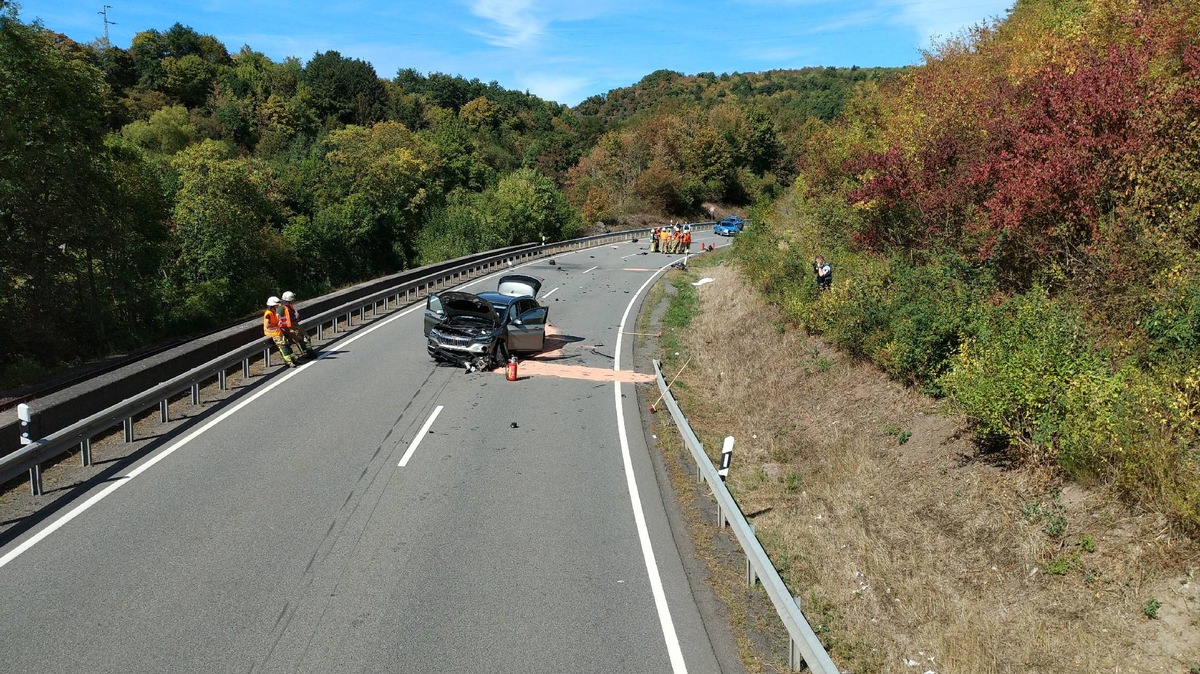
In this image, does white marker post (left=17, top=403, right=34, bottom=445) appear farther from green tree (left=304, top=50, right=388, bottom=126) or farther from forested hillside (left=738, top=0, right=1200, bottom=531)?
green tree (left=304, top=50, right=388, bottom=126)

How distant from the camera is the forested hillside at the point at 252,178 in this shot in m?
25.5

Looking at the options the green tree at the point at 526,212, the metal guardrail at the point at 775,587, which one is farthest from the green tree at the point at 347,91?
the metal guardrail at the point at 775,587

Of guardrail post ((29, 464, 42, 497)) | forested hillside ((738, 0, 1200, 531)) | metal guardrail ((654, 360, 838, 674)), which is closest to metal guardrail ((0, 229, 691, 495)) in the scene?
guardrail post ((29, 464, 42, 497))

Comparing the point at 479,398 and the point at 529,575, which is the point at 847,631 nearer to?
the point at 529,575

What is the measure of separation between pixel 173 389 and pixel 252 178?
36039mm

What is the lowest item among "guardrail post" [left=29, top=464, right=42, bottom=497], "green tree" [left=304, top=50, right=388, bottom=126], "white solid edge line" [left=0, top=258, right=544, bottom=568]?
"white solid edge line" [left=0, top=258, right=544, bottom=568]

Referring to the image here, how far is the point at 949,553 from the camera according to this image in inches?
346

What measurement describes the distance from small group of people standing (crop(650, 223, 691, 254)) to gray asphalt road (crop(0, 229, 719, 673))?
36682 millimetres

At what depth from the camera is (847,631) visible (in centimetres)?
734

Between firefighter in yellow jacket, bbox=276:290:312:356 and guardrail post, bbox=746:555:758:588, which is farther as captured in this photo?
firefighter in yellow jacket, bbox=276:290:312:356

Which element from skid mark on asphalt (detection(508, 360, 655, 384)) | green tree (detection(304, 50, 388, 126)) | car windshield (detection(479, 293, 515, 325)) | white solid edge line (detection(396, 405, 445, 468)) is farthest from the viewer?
green tree (detection(304, 50, 388, 126))

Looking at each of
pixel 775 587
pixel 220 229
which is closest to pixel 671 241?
pixel 220 229

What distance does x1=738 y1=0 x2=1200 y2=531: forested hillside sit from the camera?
8.70 meters

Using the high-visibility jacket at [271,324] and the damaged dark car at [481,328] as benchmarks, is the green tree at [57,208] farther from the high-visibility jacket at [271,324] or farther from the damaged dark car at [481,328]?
the damaged dark car at [481,328]
